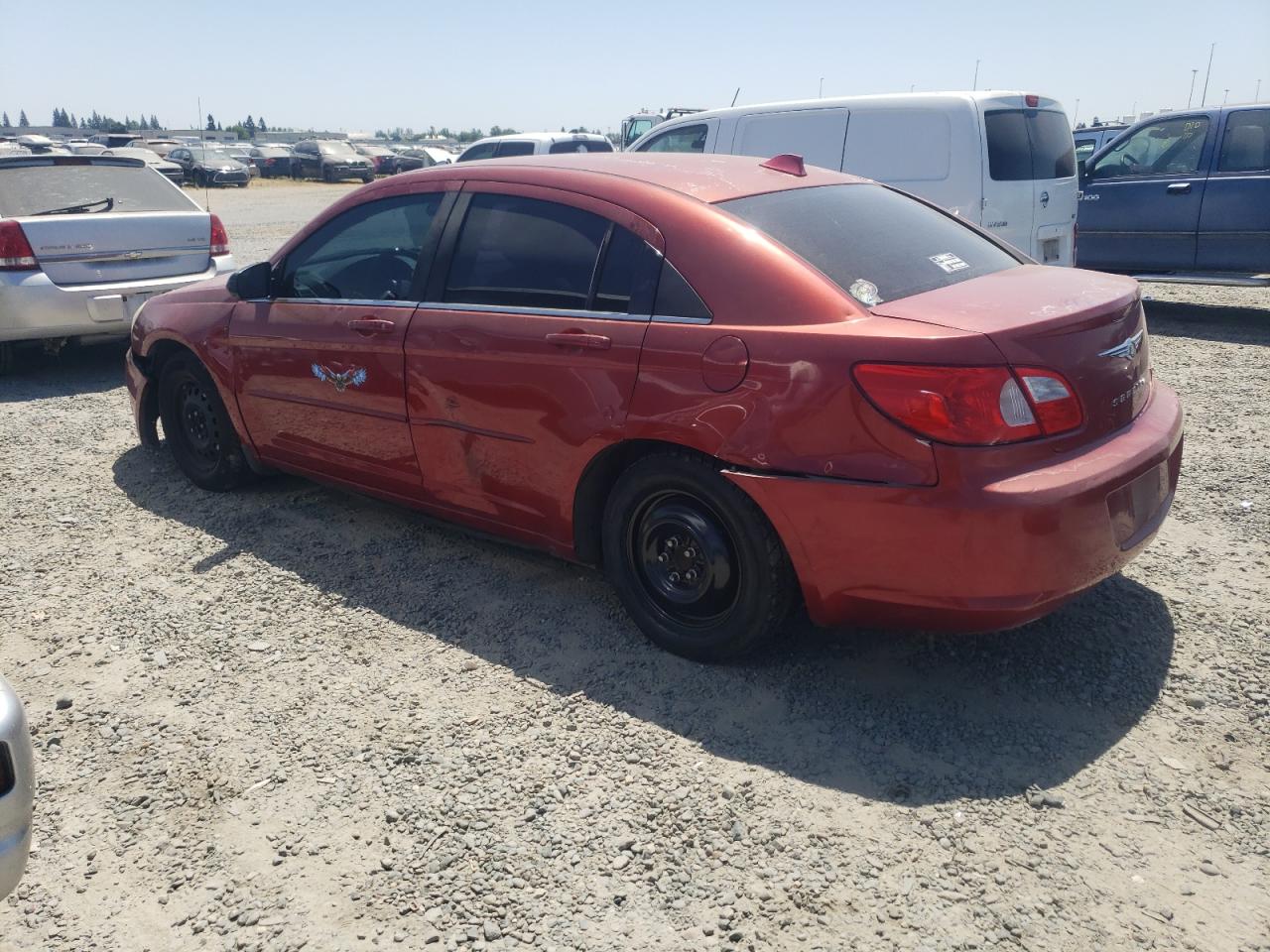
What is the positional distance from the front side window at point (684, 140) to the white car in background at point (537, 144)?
263 inches

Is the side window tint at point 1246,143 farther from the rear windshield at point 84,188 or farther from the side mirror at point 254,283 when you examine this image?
the rear windshield at point 84,188

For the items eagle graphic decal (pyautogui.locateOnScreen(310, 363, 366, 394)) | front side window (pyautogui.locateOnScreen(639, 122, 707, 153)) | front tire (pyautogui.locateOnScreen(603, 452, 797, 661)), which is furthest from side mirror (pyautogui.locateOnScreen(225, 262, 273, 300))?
front side window (pyautogui.locateOnScreen(639, 122, 707, 153))

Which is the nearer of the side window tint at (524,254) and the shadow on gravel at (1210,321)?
the side window tint at (524,254)

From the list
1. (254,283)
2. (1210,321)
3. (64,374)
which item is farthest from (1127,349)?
(64,374)

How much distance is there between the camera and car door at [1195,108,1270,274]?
350 inches

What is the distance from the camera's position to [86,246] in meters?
7.27

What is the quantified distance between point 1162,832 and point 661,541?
5.40ft

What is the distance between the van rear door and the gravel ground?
13.3 feet

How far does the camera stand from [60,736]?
3172 millimetres

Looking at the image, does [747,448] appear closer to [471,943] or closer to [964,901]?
[964,901]

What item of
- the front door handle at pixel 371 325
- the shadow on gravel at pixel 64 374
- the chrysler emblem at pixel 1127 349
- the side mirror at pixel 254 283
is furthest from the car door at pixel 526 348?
the shadow on gravel at pixel 64 374

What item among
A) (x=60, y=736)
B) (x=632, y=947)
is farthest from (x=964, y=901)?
(x=60, y=736)

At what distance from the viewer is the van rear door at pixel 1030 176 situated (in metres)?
7.80

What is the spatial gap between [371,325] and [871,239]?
77.0 inches
